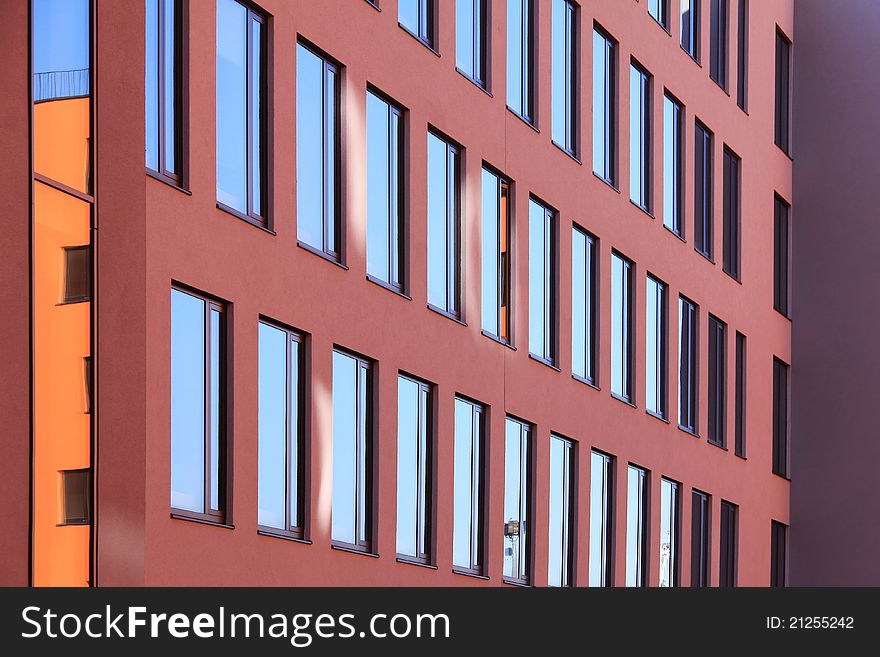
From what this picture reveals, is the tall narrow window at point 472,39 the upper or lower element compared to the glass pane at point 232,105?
upper

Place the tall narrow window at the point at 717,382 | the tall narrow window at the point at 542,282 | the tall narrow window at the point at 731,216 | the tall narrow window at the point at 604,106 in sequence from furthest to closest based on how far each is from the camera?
the tall narrow window at the point at 731,216 < the tall narrow window at the point at 717,382 < the tall narrow window at the point at 604,106 < the tall narrow window at the point at 542,282

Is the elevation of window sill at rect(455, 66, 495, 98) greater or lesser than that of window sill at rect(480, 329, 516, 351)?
greater

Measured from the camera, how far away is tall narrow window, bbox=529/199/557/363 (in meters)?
26.8

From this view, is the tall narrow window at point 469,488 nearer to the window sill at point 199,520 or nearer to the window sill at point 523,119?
the window sill at point 523,119

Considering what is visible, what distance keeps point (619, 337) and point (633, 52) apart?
5.08 metres

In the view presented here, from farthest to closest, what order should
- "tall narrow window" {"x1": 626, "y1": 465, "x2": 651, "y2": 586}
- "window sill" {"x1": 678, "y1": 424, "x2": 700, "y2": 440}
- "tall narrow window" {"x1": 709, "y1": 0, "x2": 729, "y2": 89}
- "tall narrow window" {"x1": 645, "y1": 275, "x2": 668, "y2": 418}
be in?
"tall narrow window" {"x1": 709, "y1": 0, "x2": 729, "y2": 89}, "window sill" {"x1": 678, "y1": 424, "x2": 700, "y2": 440}, "tall narrow window" {"x1": 645, "y1": 275, "x2": 668, "y2": 418}, "tall narrow window" {"x1": 626, "y1": 465, "x2": 651, "y2": 586}

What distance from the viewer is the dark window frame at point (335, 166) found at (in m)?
21.3

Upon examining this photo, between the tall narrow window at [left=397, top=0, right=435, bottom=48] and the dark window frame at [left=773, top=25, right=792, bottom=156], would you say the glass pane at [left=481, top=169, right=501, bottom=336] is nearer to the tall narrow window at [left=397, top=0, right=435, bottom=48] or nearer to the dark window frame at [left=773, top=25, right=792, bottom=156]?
the tall narrow window at [left=397, top=0, right=435, bottom=48]

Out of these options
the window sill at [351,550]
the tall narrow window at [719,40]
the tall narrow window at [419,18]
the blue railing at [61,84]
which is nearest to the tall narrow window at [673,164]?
the tall narrow window at [719,40]

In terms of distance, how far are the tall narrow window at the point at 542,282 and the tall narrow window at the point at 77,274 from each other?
12053mm

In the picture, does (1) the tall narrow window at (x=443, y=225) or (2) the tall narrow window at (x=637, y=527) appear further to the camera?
(2) the tall narrow window at (x=637, y=527)

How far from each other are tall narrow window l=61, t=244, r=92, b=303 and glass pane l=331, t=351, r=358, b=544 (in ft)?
20.0

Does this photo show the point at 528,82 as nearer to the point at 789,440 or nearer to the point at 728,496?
the point at 728,496

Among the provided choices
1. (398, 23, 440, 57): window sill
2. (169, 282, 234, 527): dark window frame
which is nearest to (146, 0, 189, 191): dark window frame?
(169, 282, 234, 527): dark window frame
